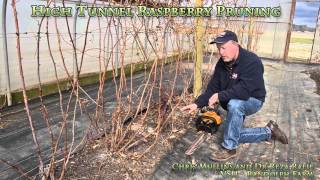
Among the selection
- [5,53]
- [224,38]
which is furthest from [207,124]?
[5,53]

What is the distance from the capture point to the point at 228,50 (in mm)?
3633

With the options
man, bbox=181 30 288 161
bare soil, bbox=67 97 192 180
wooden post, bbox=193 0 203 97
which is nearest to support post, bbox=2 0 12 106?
bare soil, bbox=67 97 192 180

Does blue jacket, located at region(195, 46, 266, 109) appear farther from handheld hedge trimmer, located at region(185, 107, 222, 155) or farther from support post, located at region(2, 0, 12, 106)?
support post, located at region(2, 0, 12, 106)

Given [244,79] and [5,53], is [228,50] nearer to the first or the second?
[244,79]

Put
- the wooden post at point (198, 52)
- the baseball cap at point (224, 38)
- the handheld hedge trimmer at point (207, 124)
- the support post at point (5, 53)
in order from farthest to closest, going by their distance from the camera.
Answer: the wooden post at point (198, 52) → the support post at point (5, 53) → the handheld hedge trimmer at point (207, 124) → the baseball cap at point (224, 38)

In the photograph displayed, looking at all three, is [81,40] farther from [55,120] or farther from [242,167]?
[242,167]

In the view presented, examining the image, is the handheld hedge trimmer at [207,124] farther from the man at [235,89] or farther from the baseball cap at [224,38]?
the baseball cap at [224,38]

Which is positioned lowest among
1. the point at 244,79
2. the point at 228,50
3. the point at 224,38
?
the point at 244,79

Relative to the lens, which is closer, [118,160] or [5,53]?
[118,160]

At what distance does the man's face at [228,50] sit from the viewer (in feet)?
11.9

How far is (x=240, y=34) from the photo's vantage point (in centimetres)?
1134

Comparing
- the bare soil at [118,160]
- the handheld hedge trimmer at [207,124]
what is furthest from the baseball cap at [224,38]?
the bare soil at [118,160]

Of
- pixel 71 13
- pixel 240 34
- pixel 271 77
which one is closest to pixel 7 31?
pixel 71 13

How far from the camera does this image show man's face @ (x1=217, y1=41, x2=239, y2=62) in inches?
142
